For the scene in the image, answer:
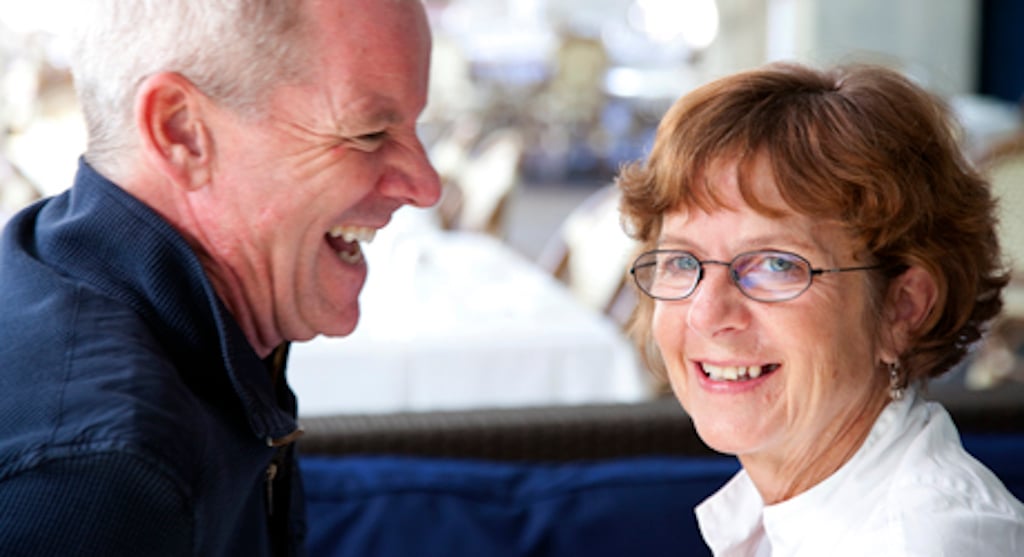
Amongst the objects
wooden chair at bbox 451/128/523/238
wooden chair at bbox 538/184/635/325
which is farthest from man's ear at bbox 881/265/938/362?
wooden chair at bbox 451/128/523/238

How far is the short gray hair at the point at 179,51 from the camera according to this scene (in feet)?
3.95

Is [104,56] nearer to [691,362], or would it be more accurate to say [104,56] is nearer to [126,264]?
[126,264]

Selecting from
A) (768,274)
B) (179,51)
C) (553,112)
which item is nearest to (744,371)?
(768,274)

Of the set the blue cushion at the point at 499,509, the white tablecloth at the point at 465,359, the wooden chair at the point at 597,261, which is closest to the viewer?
the blue cushion at the point at 499,509

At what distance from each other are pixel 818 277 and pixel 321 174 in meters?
0.57

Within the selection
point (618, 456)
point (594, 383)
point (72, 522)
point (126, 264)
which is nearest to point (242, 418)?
point (126, 264)

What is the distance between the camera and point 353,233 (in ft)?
4.57

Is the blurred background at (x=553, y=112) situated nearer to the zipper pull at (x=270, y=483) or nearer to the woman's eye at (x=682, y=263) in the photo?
the woman's eye at (x=682, y=263)

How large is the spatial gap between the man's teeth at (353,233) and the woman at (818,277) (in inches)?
14.0

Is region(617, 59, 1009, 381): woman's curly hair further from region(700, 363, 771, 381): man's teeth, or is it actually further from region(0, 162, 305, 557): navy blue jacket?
region(0, 162, 305, 557): navy blue jacket

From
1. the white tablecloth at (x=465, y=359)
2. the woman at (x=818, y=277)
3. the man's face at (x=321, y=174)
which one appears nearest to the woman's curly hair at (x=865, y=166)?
the woman at (x=818, y=277)

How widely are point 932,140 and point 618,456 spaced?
2.94 feet

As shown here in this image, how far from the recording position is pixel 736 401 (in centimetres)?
143

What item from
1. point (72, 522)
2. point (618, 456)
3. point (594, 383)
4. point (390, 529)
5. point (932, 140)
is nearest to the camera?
point (72, 522)
